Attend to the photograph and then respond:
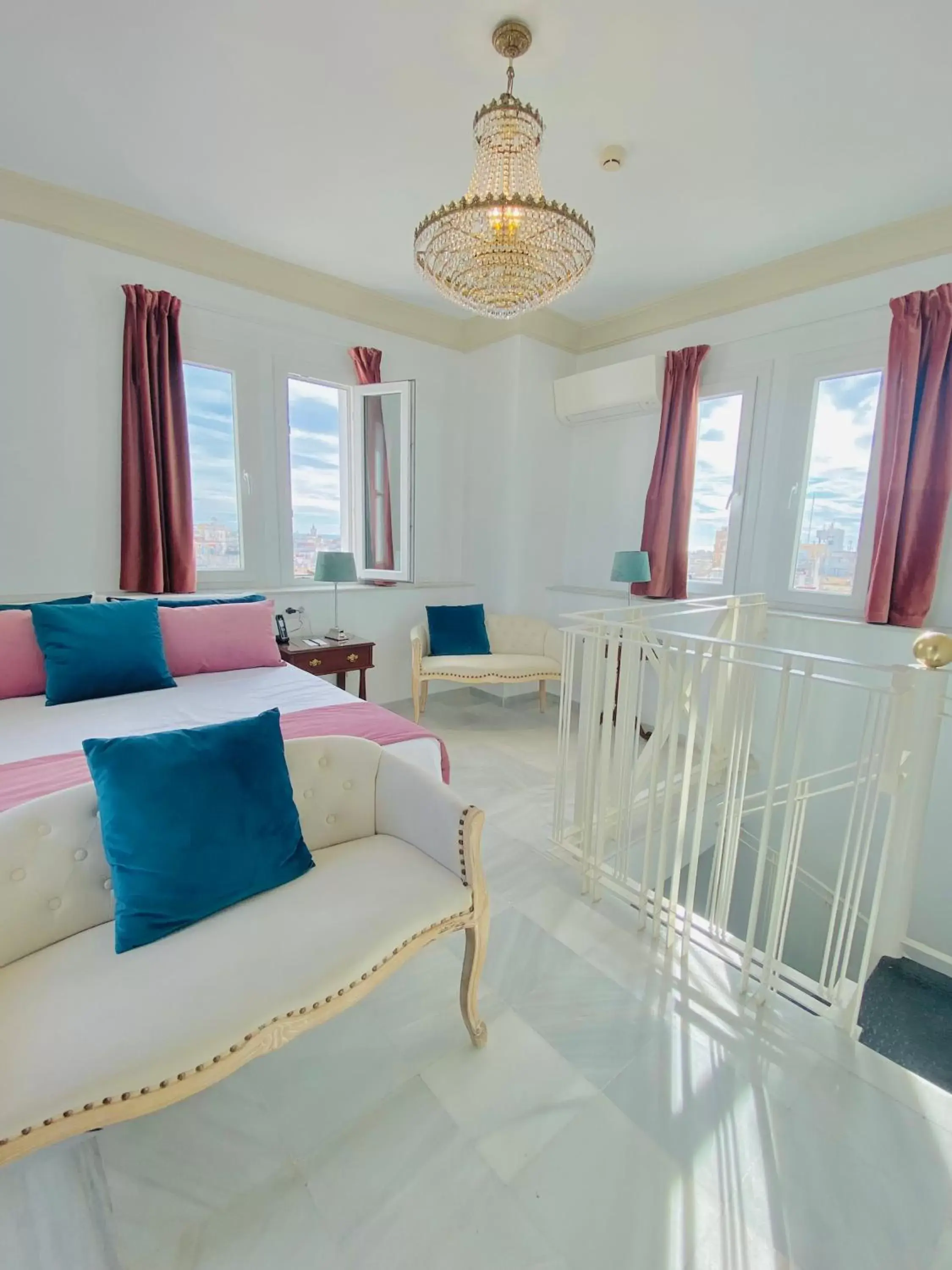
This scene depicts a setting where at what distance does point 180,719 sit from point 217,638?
74 centimetres

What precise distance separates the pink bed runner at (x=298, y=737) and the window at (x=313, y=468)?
6.16 ft

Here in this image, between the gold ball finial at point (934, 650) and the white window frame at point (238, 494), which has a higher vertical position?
the white window frame at point (238, 494)

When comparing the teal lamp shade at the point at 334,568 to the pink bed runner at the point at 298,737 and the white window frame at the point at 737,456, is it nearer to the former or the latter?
the pink bed runner at the point at 298,737

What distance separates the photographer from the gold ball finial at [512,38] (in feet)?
5.62

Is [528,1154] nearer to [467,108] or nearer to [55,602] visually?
[55,602]

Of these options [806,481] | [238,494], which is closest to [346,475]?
[238,494]

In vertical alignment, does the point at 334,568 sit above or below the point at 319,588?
above

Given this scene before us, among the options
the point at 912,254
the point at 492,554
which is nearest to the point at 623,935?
the point at 492,554

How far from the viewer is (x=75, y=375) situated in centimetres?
282

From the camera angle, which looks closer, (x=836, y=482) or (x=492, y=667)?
(x=836, y=482)

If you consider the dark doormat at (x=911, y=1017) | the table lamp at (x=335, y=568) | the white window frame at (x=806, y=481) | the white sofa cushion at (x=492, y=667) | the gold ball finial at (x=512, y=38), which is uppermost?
the gold ball finial at (x=512, y=38)

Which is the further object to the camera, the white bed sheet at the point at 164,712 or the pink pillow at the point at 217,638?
the pink pillow at the point at 217,638

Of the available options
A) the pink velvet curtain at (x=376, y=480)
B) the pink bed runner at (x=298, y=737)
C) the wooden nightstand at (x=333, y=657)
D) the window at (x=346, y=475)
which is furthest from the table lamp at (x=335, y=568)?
the pink bed runner at (x=298, y=737)

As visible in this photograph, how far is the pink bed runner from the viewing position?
1465 mm
